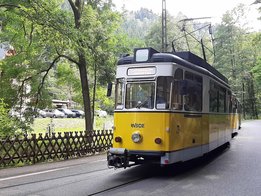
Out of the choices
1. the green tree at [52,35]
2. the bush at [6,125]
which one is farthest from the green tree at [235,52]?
the bush at [6,125]

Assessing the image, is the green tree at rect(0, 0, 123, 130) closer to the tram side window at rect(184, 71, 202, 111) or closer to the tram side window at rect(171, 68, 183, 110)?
the tram side window at rect(184, 71, 202, 111)

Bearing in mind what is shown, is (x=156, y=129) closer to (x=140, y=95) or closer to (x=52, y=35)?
(x=140, y=95)

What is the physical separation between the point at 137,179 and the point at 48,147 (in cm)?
620

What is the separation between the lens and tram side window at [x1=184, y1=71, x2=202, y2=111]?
1098 cm

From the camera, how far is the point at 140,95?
10445 mm

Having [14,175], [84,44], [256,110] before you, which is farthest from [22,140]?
[256,110]

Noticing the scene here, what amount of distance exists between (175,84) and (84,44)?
747cm

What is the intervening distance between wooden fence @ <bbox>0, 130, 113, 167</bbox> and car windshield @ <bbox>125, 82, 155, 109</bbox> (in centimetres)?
548

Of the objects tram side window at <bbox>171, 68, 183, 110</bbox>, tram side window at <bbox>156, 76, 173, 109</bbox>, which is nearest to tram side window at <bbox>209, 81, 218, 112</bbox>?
tram side window at <bbox>171, 68, 183, 110</bbox>

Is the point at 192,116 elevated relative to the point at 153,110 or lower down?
lower down

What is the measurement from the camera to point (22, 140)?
14.0 metres

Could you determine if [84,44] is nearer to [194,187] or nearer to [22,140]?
A: [22,140]

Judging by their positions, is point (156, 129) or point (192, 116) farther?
point (192, 116)

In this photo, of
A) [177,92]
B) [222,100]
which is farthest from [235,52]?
[177,92]
